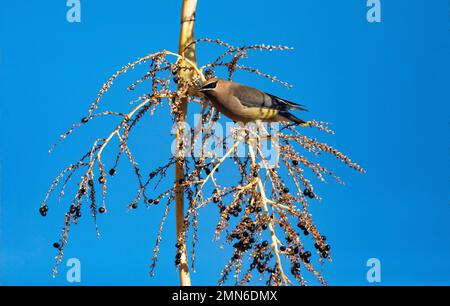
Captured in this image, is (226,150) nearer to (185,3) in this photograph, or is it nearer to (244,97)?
(244,97)

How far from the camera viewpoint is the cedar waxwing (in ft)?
12.2

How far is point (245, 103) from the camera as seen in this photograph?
150 inches

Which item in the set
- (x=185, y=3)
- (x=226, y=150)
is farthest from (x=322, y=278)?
(x=185, y=3)

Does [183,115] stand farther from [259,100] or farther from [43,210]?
[43,210]

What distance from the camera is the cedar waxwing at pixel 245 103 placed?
12.2ft

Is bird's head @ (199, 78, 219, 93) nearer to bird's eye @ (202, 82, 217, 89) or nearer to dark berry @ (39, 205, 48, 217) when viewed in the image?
bird's eye @ (202, 82, 217, 89)

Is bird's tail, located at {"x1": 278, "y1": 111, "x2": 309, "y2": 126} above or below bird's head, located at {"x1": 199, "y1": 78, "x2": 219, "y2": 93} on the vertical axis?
below

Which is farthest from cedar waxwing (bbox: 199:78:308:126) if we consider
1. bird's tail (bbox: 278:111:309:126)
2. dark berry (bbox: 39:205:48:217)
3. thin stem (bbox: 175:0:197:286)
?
dark berry (bbox: 39:205:48:217)

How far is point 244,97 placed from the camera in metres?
3.82

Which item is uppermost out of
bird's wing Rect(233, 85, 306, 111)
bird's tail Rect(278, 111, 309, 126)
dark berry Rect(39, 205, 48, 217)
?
bird's wing Rect(233, 85, 306, 111)

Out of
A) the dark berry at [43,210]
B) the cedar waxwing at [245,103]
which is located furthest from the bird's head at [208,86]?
the dark berry at [43,210]
